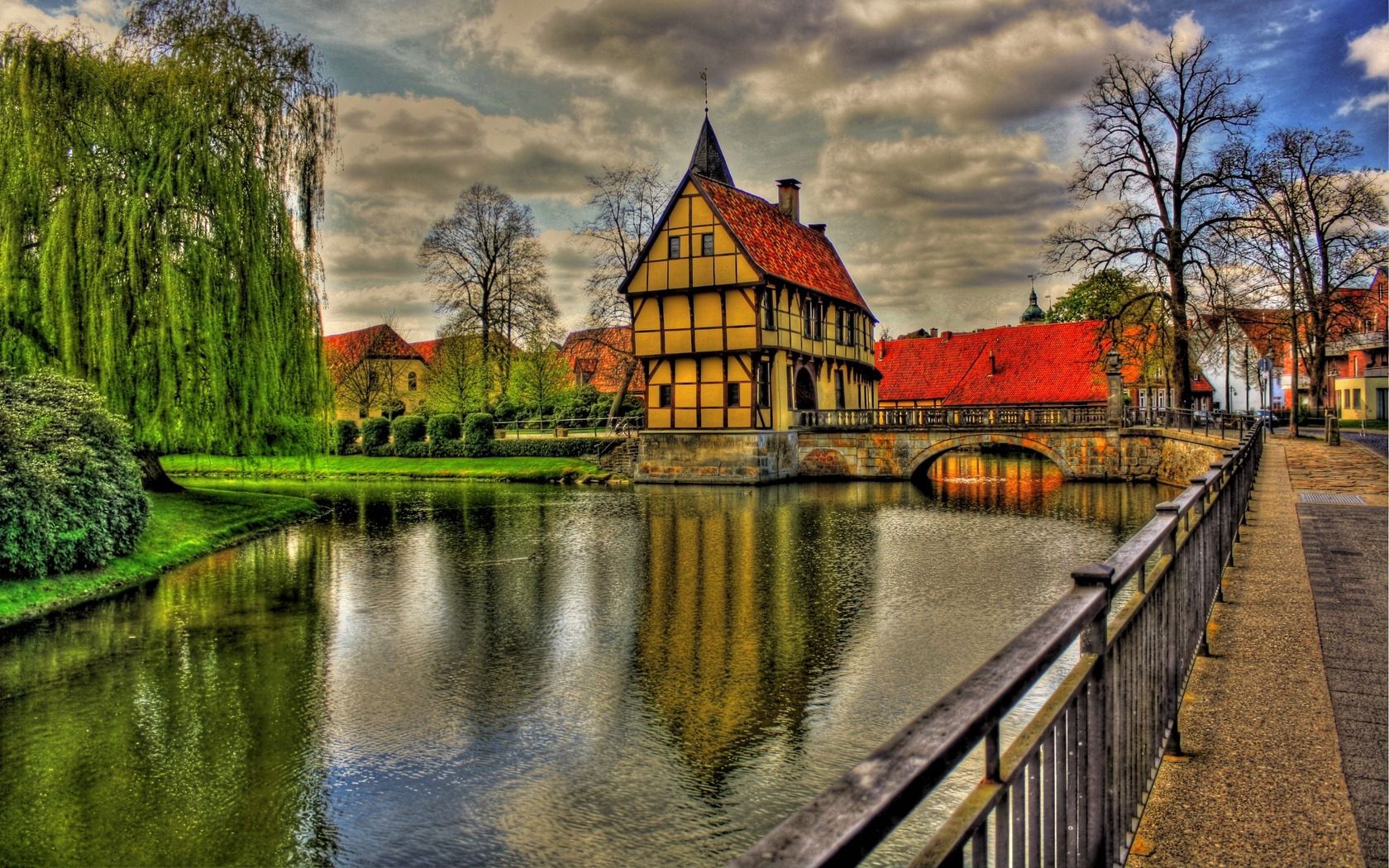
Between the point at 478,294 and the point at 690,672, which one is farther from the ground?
the point at 478,294

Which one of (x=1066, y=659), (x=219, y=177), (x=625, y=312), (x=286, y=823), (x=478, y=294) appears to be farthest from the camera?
(x=478, y=294)

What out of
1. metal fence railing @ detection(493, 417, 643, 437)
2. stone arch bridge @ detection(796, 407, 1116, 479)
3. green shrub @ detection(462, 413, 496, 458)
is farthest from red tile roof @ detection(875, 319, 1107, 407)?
green shrub @ detection(462, 413, 496, 458)

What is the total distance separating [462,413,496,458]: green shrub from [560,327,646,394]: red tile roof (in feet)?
20.9

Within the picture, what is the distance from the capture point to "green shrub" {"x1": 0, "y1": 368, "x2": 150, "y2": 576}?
1232cm

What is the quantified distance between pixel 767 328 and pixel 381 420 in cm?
2295

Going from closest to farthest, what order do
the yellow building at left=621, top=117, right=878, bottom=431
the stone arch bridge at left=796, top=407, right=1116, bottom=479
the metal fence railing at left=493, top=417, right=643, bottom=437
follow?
the stone arch bridge at left=796, top=407, right=1116, bottom=479, the yellow building at left=621, top=117, right=878, bottom=431, the metal fence railing at left=493, top=417, right=643, bottom=437

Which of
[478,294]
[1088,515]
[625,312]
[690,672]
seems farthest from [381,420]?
[690,672]

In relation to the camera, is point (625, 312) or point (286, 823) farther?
point (625, 312)

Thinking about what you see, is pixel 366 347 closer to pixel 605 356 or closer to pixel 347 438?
pixel 605 356

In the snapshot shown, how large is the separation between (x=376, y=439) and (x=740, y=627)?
3870 centimetres

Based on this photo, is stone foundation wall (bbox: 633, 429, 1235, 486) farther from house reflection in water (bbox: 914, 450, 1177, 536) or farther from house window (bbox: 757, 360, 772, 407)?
house window (bbox: 757, 360, 772, 407)

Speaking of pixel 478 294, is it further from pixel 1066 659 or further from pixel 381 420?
pixel 1066 659

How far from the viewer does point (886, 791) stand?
1.56m

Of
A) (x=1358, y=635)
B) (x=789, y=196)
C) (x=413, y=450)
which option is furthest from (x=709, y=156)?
(x=1358, y=635)
